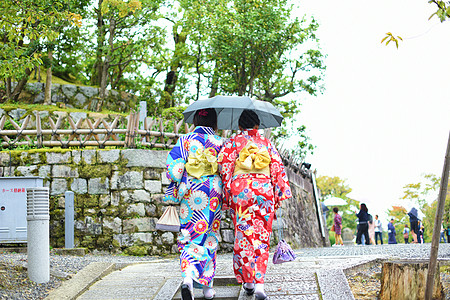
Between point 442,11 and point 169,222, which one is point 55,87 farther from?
point 442,11

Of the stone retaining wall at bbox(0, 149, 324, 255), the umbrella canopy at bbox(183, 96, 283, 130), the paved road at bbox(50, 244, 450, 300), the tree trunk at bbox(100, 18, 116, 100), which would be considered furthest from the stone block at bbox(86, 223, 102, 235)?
the tree trunk at bbox(100, 18, 116, 100)

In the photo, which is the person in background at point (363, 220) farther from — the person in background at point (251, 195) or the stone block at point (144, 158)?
the person in background at point (251, 195)

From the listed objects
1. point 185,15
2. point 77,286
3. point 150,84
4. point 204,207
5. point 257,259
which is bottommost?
point 77,286

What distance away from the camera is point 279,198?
4824 mm

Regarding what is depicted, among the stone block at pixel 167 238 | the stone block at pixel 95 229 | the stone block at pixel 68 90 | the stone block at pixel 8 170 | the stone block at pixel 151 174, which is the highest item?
the stone block at pixel 68 90

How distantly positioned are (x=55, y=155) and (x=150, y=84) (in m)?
10.8

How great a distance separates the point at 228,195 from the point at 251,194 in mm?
277

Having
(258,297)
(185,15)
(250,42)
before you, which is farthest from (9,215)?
(185,15)

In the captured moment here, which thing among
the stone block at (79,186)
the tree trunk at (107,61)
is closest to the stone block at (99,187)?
the stone block at (79,186)

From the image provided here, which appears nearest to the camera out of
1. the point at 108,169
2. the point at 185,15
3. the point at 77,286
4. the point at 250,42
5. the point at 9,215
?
the point at 77,286

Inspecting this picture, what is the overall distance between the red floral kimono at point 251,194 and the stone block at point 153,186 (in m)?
5.55

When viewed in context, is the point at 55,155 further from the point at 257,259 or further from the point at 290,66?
the point at 290,66

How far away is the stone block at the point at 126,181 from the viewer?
32.9 ft

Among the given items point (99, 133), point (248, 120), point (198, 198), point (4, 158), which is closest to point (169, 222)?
point (198, 198)
